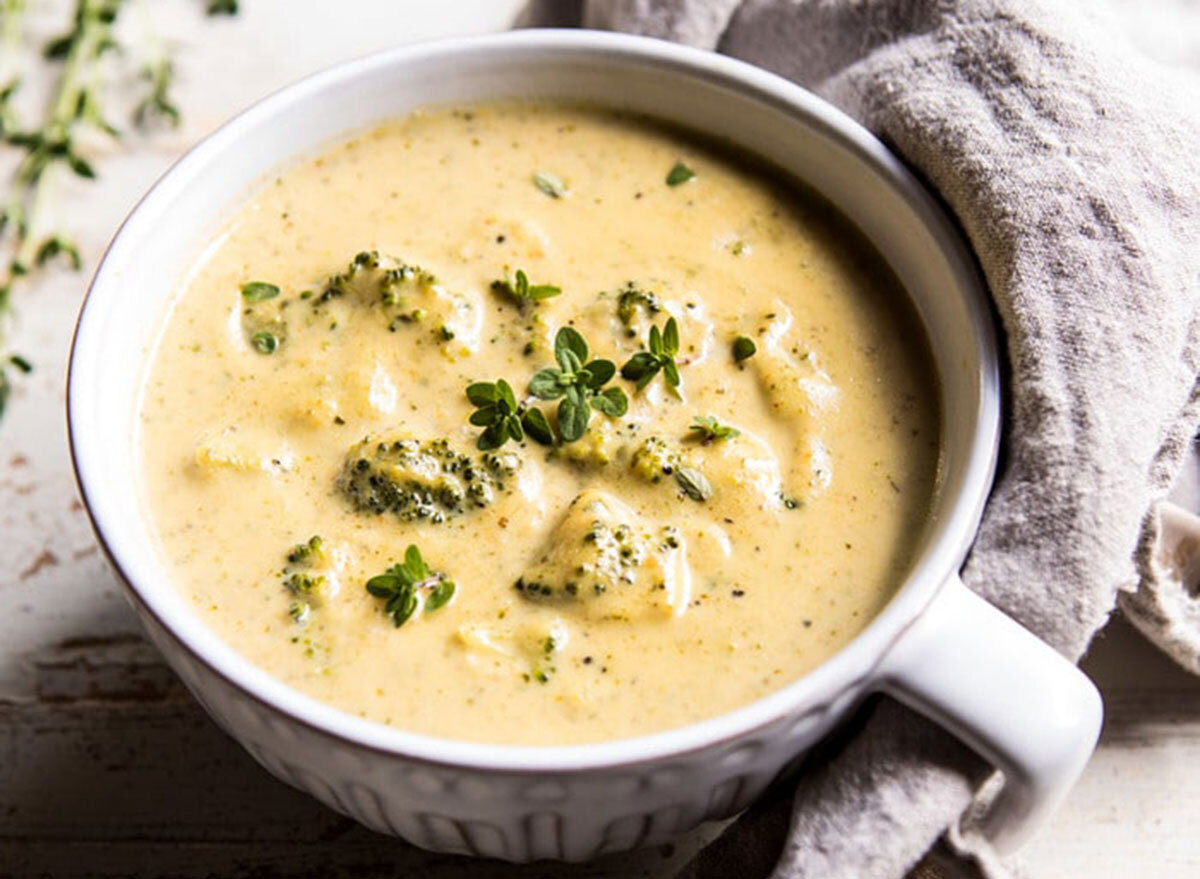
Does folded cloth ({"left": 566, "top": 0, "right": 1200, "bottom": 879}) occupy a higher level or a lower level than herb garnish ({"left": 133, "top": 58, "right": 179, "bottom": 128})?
higher

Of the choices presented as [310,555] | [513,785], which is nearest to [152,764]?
[310,555]

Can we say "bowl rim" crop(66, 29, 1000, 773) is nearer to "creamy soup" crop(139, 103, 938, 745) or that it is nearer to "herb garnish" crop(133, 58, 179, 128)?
"creamy soup" crop(139, 103, 938, 745)

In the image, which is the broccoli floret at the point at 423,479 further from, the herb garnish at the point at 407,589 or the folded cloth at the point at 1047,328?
the folded cloth at the point at 1047,328

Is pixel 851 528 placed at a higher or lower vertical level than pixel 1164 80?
lower

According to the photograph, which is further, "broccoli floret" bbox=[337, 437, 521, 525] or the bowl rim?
"broccoli floret" bbox=[337, 437, 521, 525]

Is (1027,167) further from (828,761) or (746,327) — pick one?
(828,761)

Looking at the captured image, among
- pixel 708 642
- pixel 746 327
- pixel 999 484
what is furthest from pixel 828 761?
pixel 746 327

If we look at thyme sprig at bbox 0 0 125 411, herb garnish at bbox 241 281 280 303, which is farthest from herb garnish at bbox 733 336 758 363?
thyme sprig at bbox 0 0 125 411

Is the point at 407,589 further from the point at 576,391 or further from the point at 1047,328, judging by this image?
the point at 1047,328
